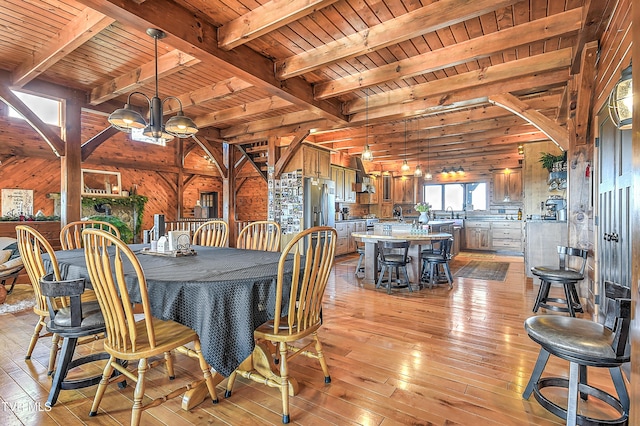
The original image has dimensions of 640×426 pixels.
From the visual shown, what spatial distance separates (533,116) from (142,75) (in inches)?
185

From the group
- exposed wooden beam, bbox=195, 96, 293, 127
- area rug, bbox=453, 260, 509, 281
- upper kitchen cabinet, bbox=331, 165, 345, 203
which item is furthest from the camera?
upper kitchen cabinet, bbox=331, 165, 345, 203

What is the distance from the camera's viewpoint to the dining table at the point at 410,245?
14.5ft

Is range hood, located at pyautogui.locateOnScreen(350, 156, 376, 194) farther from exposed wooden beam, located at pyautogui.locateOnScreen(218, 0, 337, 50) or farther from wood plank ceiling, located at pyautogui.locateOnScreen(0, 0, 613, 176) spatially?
exposed wooden beam, located at pyautogui.locateOnScreen(218, 0, 337, 50)

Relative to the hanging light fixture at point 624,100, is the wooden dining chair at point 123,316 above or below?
below

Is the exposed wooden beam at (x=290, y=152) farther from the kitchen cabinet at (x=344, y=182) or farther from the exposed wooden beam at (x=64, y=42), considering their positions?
the exposed wooden beam at (x=64, y=42)

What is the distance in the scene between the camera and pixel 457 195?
9688mm

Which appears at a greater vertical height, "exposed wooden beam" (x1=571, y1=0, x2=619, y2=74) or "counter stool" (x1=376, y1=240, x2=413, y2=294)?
"exposed wooden beam" (x1=571, y1=0, x2=619, y2=74)

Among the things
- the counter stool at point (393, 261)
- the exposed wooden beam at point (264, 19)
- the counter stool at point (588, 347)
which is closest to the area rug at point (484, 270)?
the counter stool at point (393, 261)

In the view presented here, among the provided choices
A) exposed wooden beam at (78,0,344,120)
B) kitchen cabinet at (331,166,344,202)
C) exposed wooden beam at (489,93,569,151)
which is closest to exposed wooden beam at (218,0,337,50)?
exposed wooden beam at (78,0,344,120)

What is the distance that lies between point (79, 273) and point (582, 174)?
498 cm

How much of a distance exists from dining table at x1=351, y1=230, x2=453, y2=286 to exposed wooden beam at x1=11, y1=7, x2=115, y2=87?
377 cm

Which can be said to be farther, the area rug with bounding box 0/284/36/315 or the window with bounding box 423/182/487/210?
the window with bounding box 423/182/487/210

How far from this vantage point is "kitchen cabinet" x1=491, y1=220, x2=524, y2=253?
8.02 m

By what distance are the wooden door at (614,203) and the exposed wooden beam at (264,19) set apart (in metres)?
2.28
